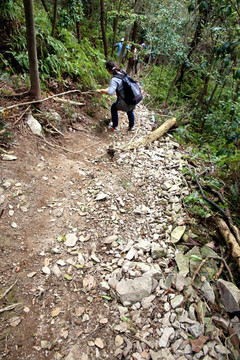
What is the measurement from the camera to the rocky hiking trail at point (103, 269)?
84.8 inches

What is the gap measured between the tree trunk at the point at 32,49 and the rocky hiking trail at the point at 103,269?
3.39ft

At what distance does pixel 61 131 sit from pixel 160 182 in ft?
8.83

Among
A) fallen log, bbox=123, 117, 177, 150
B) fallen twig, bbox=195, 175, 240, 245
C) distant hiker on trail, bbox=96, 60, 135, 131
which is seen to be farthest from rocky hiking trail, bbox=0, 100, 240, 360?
distant hiker on trail, bbox=96, 60, 135, 131

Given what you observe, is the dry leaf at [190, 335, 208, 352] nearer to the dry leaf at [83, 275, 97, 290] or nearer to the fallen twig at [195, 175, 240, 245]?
the dry leaf at [83, 275, 97, 290]

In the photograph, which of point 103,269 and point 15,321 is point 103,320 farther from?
point 15,321

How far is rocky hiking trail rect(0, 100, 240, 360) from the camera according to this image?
2154 mm

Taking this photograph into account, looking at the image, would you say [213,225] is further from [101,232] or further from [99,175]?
[99,175]

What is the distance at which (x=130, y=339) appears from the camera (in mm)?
2217

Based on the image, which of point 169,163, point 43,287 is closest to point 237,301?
point 43,287

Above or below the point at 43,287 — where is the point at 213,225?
above

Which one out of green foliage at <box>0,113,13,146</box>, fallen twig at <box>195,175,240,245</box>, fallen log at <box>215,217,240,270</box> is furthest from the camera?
green foliage at <box>0,113,13,146</box>

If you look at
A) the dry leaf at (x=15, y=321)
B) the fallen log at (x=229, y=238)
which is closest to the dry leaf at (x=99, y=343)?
the dry leaf at (x=15, y=321)

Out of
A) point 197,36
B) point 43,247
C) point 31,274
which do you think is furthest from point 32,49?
point 197,36

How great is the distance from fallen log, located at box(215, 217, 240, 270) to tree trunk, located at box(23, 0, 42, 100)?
445 cm
